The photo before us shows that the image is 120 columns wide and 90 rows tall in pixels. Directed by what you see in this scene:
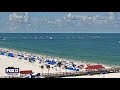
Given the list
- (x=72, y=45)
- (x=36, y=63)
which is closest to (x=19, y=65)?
(x=36, y=63)

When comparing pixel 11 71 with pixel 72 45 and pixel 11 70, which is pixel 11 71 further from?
pixel 72 45

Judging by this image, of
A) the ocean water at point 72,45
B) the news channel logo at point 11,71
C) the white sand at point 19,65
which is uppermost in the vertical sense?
the ocean water at point 72,45

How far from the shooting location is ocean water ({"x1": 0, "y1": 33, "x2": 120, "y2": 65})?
10.8m

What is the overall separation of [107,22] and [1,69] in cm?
232

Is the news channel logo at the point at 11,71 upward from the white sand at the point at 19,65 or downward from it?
downward

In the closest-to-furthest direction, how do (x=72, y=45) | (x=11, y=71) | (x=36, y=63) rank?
(x=11, y=71) → (x=36, y=63) → (x=72, y=45)

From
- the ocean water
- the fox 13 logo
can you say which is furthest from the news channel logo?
the ocean water

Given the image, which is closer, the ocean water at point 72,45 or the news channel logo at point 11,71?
the news channel logo at point 11,71

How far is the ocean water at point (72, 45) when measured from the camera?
35.6 ft

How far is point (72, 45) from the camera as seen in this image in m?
11.2

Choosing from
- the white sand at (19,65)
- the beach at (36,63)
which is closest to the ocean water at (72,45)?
the beach at (36,63)

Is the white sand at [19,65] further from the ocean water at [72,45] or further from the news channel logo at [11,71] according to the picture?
the ocean water at [72,45]

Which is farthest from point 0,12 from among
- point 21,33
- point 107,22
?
point 107,22
